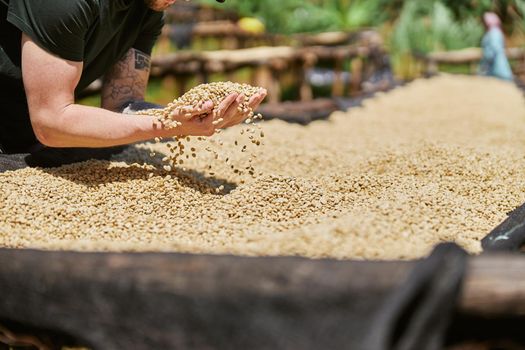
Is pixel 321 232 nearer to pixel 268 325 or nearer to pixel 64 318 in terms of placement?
pixel 268 325

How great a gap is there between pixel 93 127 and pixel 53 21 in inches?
13.3

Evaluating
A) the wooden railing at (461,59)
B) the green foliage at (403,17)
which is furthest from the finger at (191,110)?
the green foliage at (403,17)

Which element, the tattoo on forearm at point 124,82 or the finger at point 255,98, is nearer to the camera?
the finger at point 255,98

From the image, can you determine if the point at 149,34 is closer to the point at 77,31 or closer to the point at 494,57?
the point at 77,31

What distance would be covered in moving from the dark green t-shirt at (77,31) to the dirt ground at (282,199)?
0.37 metres

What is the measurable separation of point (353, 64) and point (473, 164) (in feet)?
29.1

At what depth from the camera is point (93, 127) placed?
2.16 meters

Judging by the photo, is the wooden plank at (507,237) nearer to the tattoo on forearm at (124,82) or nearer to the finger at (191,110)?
the finger at (191,110)

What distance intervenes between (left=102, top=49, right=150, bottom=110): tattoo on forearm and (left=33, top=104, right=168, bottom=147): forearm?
1.99 ft

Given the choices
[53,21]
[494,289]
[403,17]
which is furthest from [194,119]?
[403,17]

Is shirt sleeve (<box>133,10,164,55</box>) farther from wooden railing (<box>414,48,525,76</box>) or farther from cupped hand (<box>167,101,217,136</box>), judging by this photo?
wooden railing (<box>414,48,525,76</box>)

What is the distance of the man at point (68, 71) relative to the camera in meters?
2.08

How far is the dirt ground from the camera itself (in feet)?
5.35

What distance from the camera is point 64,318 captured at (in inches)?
53.1
